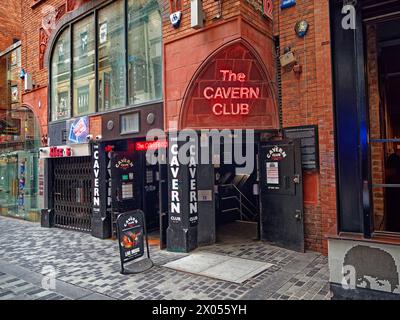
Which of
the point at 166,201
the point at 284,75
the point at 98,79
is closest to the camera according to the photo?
the point at 284,75

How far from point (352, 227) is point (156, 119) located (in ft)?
17.3

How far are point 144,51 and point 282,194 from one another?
5309 mm

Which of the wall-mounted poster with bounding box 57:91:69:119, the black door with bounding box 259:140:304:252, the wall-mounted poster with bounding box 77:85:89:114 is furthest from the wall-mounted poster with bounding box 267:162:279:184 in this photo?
the wall-mounted poster with bounding box 57:91:69:119

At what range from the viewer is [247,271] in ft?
19.4

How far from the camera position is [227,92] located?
675cm

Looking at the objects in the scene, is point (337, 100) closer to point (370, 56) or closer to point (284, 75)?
point (370, 56)

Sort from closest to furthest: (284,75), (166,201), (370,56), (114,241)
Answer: (370,56)
(284,75)
(166,201)
(114,241)

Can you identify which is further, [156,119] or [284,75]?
[156,119]

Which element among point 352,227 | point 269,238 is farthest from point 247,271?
point 352,227

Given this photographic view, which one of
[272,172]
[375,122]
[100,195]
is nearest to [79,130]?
[100,195]

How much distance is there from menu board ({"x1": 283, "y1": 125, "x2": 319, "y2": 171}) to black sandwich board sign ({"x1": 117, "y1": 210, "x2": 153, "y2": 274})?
3761 mm

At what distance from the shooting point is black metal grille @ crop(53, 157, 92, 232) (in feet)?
33.6

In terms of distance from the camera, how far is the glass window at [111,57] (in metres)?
9.30

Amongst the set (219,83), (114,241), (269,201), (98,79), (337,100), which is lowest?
(114,241)
